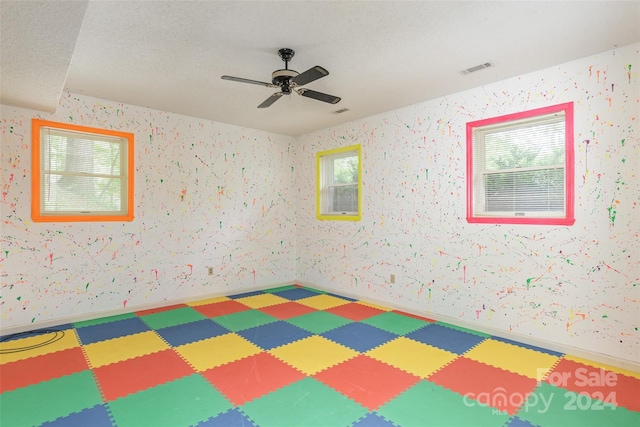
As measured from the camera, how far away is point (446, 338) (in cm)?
357

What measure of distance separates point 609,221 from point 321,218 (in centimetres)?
384

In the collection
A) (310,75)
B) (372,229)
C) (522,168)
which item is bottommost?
(372,229)

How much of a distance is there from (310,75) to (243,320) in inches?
117

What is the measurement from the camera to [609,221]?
2992mm

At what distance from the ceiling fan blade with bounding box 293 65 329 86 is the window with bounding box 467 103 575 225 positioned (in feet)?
6.95

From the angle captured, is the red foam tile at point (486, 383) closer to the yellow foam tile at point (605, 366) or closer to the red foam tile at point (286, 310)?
the yellow foam tile at point (605, 366)

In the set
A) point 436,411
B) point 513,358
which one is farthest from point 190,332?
point 513,358

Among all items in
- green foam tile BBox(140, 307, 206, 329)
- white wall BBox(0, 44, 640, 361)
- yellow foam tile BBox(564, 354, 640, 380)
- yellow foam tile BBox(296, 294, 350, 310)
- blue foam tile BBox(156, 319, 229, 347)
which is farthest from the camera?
yellow foam tile BBox(296, 294, 350, 310)

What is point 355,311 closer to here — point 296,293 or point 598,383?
point 296,293

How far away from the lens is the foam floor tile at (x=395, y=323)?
3.86m

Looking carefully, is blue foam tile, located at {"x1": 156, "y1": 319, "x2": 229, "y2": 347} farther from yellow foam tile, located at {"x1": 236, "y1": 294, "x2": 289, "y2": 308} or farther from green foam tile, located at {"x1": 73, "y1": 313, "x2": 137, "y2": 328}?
yellow foam tile, located at {"x1": 236, "y1": 294, "x2": 289, "y2": 308}

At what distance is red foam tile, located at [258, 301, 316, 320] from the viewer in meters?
4.42

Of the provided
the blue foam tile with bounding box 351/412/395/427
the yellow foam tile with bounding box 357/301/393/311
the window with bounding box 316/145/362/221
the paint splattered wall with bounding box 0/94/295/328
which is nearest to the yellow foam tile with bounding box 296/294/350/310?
the yellow foam tile with bounding box 357/301/393/311

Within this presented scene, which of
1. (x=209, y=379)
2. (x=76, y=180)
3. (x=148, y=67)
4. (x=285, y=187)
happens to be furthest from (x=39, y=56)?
(x=285, y=187)
